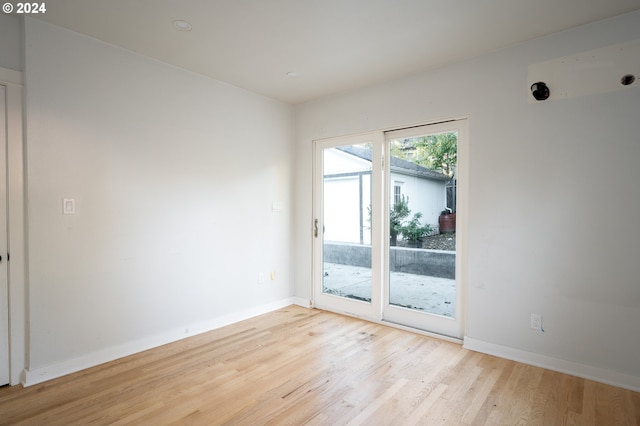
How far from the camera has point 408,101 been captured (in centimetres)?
363

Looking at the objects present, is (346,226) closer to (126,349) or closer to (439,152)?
(439,152)

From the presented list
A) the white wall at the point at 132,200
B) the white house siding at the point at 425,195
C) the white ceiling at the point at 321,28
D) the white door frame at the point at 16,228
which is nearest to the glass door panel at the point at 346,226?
the white house siding at the point at 425,195

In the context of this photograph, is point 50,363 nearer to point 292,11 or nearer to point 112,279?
point 112,279

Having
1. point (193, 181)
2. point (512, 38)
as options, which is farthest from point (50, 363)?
point (512, 38)

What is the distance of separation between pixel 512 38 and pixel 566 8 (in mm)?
457

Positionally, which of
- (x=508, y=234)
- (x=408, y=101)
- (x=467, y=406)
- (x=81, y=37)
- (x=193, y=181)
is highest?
(x=81, y=37)

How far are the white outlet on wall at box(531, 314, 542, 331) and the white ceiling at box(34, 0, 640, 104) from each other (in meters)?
2.38

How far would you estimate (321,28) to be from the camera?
8.82ft

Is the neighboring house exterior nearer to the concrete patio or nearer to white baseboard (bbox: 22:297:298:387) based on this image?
the concrete patio

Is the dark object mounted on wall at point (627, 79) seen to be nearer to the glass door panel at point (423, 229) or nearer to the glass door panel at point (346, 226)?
the glass door panel at point (423, 229)

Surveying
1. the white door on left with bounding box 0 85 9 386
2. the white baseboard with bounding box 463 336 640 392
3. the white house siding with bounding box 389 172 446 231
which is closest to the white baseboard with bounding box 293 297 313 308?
the white house siding with bounding box 389 172 446 231

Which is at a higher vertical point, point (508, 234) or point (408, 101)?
point (408, 101)

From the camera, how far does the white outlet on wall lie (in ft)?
9.38

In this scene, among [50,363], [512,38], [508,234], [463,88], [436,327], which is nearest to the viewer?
[50,363]
